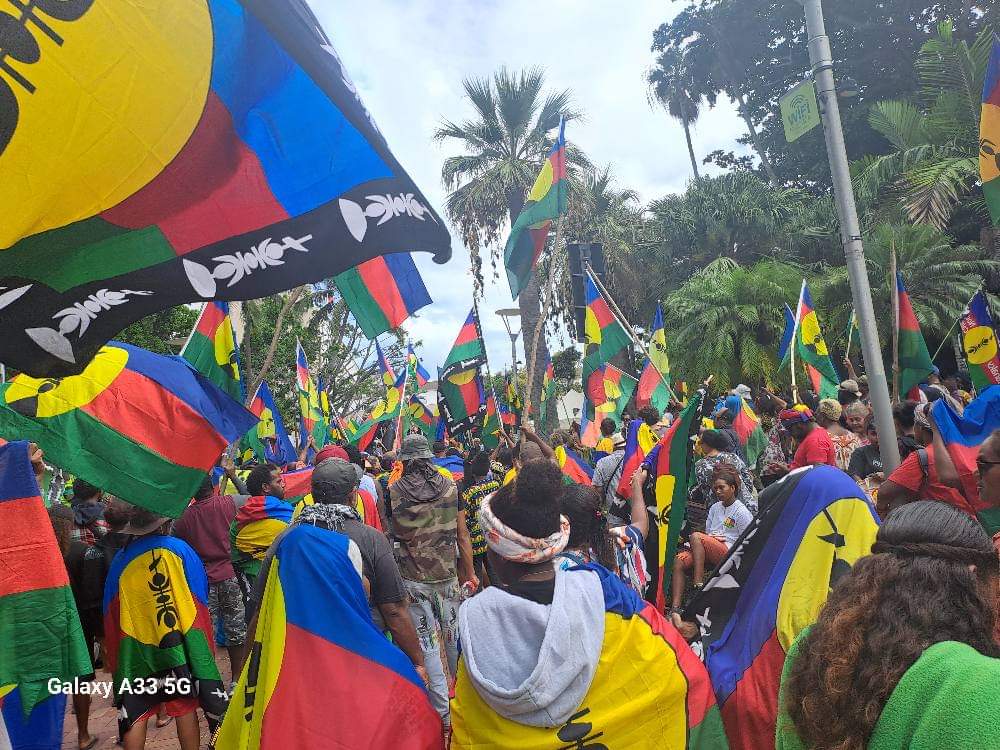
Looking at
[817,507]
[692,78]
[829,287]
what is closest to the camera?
[817,507]

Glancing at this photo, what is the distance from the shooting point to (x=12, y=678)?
9.27ft

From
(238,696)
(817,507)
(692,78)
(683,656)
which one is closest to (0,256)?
(238,696)

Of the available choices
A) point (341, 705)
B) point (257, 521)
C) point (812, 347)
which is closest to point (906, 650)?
point (341, 705)

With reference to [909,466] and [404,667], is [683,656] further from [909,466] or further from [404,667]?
[909,466]

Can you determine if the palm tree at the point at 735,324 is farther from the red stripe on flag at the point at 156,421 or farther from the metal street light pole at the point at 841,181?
the red stripe on flag at the point at 156,421

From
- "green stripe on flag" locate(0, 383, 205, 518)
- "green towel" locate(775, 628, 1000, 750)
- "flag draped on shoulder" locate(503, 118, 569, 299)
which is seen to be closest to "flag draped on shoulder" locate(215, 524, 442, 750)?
"green stripe on flag" locate(0, 383, 205, 518)


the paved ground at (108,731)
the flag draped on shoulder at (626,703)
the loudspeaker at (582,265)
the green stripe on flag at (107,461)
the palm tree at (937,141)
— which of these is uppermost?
the palm tree at (937,141)

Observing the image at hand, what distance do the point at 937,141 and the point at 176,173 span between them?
20883mm

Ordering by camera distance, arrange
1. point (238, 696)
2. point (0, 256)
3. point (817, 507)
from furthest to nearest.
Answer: point (238, 696) → point (817, 507) → point (0, 256)

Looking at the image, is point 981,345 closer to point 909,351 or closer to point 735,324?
point 909,351

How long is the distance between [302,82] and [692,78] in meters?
44.6

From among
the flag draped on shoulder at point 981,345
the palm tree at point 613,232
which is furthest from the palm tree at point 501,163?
the flag draped on shoulder at point 981,345

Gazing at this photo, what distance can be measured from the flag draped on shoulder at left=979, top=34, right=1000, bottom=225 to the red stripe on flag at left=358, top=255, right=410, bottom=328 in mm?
4193

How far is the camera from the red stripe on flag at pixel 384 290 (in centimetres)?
459
